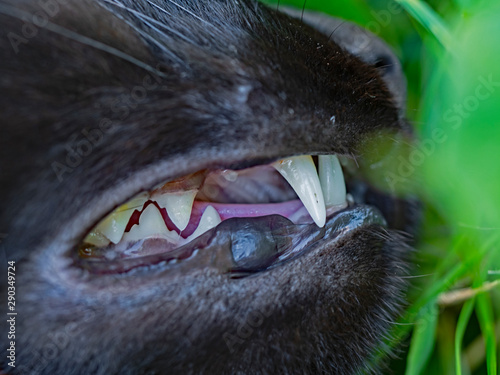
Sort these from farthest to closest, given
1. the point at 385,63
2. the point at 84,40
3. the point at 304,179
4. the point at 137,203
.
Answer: the point at 385,63
the point at 304,179
the point at 137,203
the point at 84,40

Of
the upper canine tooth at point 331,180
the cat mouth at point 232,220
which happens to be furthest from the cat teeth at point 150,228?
the upper canine tooth at point 331,180

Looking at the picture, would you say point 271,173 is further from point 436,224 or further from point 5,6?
point 5,6

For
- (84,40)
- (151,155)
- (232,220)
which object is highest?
(84,40)

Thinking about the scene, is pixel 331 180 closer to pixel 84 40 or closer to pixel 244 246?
pixel 244 246

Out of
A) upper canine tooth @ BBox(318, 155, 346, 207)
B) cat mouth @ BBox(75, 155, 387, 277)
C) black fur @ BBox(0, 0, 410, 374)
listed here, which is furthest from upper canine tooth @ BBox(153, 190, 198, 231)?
upper canine tooth @ BBox(318, 155, 346, 207)

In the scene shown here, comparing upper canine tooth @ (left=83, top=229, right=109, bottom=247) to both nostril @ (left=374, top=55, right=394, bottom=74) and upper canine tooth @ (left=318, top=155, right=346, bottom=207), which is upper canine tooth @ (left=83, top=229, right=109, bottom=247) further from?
nostril @ (left=374, top=55, right=394, bottom=74)

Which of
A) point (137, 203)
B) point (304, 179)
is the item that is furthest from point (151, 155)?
point (304, 179)
